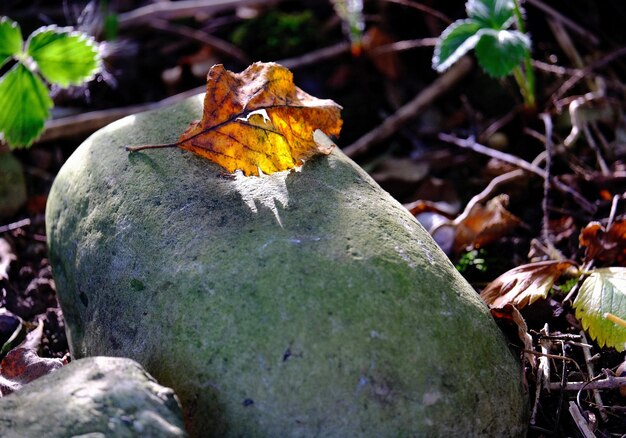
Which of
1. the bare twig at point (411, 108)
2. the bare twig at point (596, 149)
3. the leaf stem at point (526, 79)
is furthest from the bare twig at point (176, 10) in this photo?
the bare twig at point (596, 149)

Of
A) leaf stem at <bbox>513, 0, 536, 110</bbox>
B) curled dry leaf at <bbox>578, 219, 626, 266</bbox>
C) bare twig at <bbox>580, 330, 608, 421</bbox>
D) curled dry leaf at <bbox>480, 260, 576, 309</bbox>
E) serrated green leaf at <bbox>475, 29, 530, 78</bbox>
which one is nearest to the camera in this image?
bare twig at <bbox>580, 330, 608, 421</bbox>

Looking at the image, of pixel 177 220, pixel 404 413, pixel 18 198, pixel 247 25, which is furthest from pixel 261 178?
pixel 247 25

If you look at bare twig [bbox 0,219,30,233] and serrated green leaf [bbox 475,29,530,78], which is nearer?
serrated green leaf [bbox 475,29,530,78]

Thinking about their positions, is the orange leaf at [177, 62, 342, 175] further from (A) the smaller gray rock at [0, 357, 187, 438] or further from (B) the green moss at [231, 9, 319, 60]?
(B) the green moss at [231, 9, 319, 60]

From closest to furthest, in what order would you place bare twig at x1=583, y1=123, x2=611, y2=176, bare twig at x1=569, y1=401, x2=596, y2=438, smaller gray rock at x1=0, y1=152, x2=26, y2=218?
bare twig at x1=569, y1=401, x2=596, y2=438, bare twig at x1=583, y1=123, x2=611, y2=176, smaller gray rock at x1=0, y1=152, x2=26, y2=218

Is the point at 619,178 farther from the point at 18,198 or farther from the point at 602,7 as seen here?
the point at 18,198

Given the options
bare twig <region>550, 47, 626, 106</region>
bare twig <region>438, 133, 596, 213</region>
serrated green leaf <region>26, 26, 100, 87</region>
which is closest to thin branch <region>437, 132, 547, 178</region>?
bare twig <region>438, 133, 596, 213</region>
